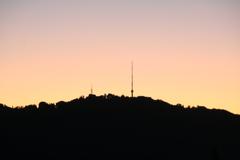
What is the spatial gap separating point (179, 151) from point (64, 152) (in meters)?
41.1

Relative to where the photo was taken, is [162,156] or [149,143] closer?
[162,156]

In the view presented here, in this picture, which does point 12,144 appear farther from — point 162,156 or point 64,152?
point 162,156

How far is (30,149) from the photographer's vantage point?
196125 millimetres

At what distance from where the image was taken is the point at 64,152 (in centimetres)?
19238

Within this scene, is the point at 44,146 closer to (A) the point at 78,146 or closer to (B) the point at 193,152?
(A) the point at 78,146

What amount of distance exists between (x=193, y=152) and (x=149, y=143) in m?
18.1

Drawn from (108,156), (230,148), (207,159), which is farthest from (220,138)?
(108,156)

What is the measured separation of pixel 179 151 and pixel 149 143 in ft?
40.7

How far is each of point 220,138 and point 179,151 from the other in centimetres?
1791

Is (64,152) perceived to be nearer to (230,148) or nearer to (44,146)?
(44,146)

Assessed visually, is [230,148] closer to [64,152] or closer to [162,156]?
[162,156]

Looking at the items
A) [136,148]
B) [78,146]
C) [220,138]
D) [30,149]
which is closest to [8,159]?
[30,149]

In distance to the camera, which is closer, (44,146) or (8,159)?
(8,159)

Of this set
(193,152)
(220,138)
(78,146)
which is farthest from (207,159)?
(78,146)
